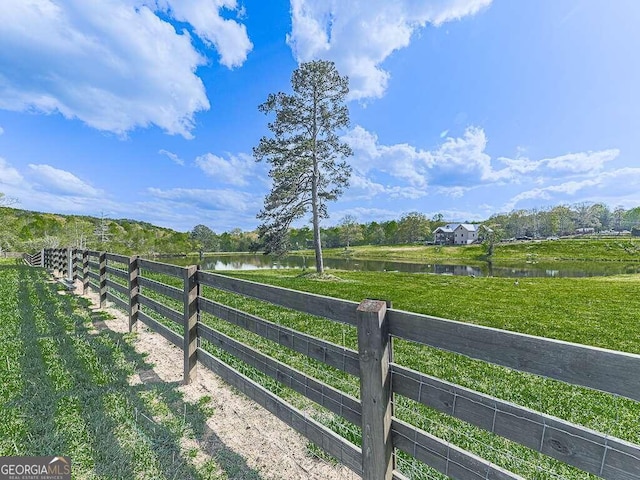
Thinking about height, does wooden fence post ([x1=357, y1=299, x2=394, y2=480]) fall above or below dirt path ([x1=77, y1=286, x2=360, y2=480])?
above

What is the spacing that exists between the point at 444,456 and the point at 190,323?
357 centimetres

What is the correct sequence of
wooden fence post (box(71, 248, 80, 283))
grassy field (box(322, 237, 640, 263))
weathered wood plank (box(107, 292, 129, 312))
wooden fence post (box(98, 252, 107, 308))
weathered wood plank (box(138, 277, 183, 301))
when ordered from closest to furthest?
weathered wood plank (box(138, 277, 183, 301)) < weathered wood plank (box(107, 292, 129, 312)) < wooden fence post (box(98, 252, 107, 308)) < wooden fence post (box(71, 248, 80, 283)) < grassy field (box(322, 237, 640, 263))

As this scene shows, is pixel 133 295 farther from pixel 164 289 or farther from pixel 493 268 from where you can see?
pixel 493 268

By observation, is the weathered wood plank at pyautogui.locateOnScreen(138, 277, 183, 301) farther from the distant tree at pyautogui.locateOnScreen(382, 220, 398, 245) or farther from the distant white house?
the distant tree at pyautogui.locateOnScreen(382, 220, 398, 245)

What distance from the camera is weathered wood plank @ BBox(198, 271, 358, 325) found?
2414mm

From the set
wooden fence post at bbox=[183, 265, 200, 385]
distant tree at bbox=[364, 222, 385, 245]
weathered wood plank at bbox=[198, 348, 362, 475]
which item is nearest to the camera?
weathered wood plank at bbox=[198, 348, 362, 475]

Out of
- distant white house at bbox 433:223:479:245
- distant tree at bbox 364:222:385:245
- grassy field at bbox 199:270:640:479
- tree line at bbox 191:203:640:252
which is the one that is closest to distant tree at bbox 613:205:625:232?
tree line at bbox 191:203:640:252

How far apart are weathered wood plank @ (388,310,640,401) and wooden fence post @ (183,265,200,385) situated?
3320mm

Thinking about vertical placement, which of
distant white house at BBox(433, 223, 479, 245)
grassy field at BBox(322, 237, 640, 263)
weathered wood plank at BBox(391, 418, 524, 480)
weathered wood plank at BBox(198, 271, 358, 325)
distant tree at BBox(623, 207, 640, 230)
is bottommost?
grassy field at BBox(322, 237, 640, 263)

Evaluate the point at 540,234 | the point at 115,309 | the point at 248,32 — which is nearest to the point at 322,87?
the point at 248,32

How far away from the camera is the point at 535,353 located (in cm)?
153

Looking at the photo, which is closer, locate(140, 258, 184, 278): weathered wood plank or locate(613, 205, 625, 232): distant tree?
locate(140, 258, 184, 278): weathered wood plank

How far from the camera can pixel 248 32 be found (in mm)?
13953

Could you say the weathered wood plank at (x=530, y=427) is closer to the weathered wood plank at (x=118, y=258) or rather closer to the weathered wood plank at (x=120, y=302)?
the weathered wood plank at (x=120, y=302)
